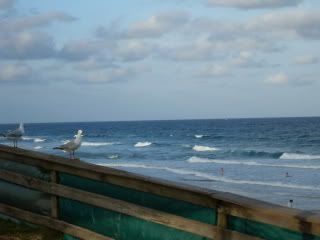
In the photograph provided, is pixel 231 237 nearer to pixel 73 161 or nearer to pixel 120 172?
pixel 120 172

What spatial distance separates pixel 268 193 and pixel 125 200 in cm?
1876

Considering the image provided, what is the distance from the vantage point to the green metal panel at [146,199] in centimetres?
368

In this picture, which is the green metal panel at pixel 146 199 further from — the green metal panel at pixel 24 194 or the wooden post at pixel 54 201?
the green metal panel at pixel 24 194

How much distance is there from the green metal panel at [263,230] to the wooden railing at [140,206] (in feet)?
0.10

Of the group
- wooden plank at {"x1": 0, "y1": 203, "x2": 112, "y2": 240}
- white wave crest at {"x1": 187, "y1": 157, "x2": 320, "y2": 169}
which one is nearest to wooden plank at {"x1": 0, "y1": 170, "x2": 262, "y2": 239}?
wooden plank at {"x1": 0, "y1": 203, "x2": 112, "y2": 240}

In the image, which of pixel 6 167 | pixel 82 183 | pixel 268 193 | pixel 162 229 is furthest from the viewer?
pixel 268 193

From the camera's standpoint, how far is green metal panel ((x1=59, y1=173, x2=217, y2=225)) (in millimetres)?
3684

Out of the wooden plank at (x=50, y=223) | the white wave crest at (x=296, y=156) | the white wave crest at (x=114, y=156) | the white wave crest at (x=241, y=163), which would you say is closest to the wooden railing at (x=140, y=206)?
the wooden plank at (x=50, y=223)

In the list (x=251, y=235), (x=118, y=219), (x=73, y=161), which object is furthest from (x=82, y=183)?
(x=251, y=235)

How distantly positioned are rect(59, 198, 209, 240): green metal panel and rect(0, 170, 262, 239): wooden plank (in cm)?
5

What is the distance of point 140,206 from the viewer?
13.1 ft

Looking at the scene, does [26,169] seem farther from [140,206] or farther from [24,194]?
[140,206]

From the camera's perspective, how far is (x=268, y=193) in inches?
872

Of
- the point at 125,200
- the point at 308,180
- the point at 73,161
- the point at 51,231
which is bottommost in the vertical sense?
the point at 308,180
